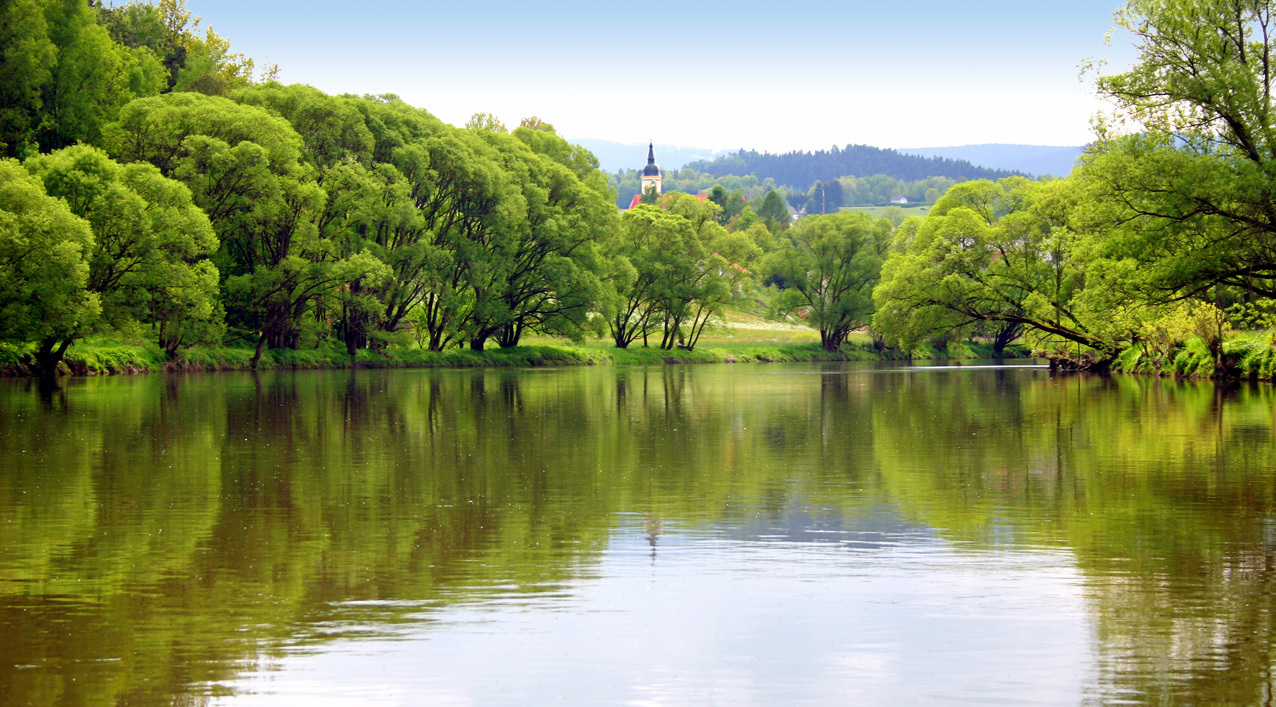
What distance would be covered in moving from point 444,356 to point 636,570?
2889 inches

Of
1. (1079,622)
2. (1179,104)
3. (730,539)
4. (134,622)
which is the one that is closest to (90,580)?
Answer: (134,622)

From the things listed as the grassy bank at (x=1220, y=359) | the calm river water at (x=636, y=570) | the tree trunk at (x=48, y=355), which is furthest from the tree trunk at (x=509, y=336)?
the calm river water at (x=636, y=570)

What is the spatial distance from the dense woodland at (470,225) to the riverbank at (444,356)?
4.00 feet

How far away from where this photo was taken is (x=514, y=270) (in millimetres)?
88062

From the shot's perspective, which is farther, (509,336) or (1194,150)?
(509,336)

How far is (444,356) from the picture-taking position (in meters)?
82.9

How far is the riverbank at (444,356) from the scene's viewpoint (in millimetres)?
58725

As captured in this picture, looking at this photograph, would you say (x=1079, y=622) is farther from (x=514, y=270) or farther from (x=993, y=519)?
(x=514, y=270)

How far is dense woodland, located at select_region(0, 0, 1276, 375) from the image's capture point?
40.0m

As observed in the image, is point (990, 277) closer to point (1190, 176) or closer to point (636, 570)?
point (1190, 176)

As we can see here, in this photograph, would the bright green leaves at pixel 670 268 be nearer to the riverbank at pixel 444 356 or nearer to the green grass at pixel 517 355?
the green grass at pixel 517 355

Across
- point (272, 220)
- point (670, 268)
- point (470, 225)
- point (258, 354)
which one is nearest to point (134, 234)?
point (272, 220)

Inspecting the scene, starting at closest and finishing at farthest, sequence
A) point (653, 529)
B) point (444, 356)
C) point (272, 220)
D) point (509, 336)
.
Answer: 1. point (653, 529)
2. point (272, 220)
3. point (444, 356)
4. point (509, 336)

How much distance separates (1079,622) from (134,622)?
704 centimetres
